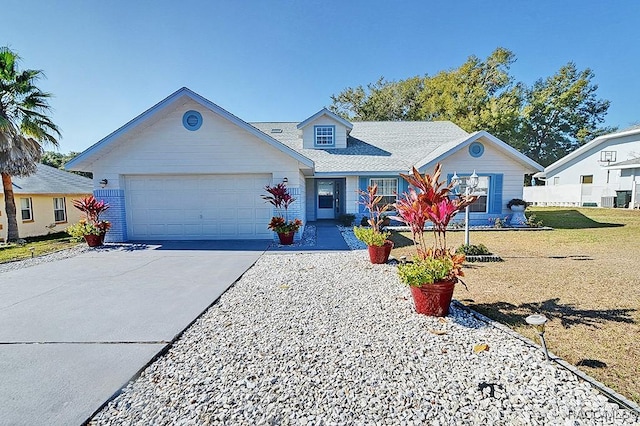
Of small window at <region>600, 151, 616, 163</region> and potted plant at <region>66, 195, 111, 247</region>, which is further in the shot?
small window at <region>600, 151, 616, 163</region>

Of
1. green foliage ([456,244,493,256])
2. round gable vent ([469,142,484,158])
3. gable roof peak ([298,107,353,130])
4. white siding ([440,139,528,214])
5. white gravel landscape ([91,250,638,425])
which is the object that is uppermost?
gable roof peak ([298,107,353,130])

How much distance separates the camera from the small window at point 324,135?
645 inches

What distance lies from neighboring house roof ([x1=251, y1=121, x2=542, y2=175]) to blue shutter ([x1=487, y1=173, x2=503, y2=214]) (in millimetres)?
1228

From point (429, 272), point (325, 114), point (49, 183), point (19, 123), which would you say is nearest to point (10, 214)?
point (19, 123)

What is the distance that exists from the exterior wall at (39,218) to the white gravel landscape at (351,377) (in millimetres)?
16831

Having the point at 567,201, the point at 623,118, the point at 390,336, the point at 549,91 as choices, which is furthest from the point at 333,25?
the point at 623,118

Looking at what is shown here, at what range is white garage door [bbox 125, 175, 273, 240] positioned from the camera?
10.8m

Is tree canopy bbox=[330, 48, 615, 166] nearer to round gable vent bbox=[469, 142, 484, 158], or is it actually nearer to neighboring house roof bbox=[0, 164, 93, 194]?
round gable vent bbox=[469, 142, 484, 158]

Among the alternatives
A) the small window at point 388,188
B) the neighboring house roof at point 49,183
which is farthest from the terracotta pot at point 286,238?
the neighboring house roof at point 49,183

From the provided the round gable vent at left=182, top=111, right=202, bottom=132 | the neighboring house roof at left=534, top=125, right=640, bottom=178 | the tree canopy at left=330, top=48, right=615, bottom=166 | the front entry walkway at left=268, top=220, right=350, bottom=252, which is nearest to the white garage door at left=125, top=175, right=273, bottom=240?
the front entry walkway at left=268, top=220, right=350, bottom=252

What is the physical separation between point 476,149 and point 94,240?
52.1ft

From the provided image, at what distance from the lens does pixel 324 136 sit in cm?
1647

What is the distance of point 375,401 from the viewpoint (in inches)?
97.0

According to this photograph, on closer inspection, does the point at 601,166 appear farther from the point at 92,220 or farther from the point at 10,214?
the point at 10,214
